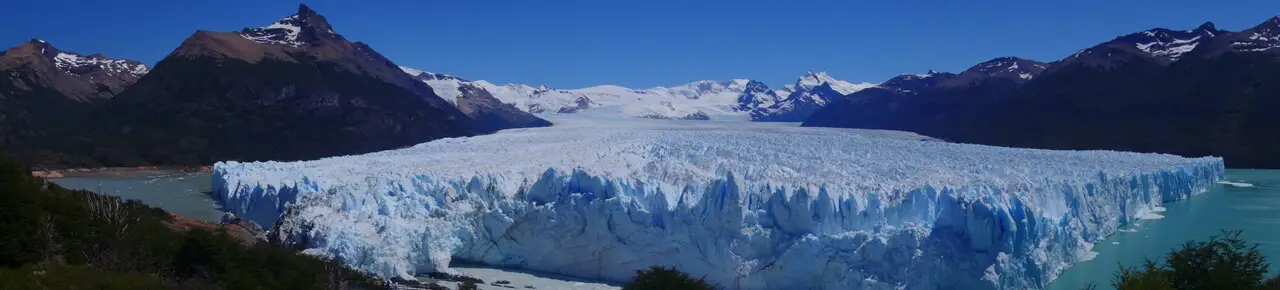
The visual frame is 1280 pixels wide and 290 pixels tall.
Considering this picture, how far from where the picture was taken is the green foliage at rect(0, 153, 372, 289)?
416 inches

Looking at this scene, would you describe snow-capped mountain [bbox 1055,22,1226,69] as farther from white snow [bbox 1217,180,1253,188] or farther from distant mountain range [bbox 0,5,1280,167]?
white snow [bbox 1217,180,1253,188]

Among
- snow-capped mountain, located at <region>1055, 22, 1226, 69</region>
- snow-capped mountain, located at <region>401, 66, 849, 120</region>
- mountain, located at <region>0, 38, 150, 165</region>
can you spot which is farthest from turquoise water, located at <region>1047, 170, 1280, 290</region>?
snow-capped mountain, located at <region>401, 66, 849, 120</region>

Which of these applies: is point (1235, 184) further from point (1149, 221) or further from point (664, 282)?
point (664, 282)

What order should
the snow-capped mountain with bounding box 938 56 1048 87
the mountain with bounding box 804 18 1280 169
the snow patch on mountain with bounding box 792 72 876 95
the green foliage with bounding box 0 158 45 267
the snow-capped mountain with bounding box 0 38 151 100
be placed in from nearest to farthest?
1. the green foliage with bounding box 0 158 45 267
2. the mountain with bounding box 804 18 1280 169
3. the snow-capped mountain with bounding box 0 38 151 100
4. the snow-capped mountain with bounding box 938 56 1048 87
5. the snow patch on mountain with bounding box 792 72 876 95

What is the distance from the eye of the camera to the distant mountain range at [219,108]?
44.3m

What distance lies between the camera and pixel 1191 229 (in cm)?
2134

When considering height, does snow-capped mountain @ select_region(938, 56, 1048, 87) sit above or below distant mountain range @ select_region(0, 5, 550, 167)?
above

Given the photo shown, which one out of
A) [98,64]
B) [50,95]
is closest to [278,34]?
[50,95]

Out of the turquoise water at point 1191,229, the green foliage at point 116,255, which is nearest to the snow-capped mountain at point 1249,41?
the turquoise water at point 1191,229

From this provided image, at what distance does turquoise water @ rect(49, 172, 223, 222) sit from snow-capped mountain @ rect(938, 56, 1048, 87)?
61.2 meters

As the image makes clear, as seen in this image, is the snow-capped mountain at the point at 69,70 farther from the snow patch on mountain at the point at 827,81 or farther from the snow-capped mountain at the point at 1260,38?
the snow patch on mountain at the point at 827,81

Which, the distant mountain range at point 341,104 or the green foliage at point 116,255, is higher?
the distant mountain range at point 341,104

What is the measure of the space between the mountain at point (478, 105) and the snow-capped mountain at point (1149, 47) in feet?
151

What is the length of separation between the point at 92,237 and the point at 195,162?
115 ft
